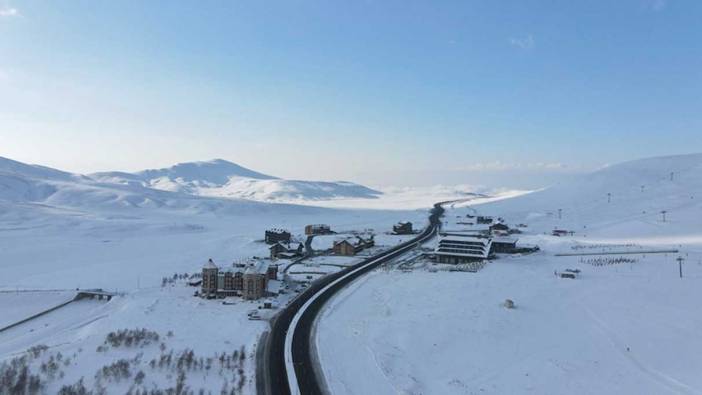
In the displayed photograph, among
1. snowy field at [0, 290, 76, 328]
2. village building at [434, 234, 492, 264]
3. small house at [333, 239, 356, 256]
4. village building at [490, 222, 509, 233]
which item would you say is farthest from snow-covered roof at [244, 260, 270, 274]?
village building at [490, 222, 509, 233]

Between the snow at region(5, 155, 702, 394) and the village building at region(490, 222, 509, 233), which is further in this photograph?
the village building at region(490, 222, 509, 233)

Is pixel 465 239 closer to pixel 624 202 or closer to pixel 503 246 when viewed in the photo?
pixel 503 246

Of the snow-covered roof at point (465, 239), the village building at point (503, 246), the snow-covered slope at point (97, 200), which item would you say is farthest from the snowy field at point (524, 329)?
the snow-covered slope at point (97, 200)

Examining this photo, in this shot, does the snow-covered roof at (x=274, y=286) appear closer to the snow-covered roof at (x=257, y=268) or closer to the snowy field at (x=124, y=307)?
the snow-covered roof at (x=257, y=268)

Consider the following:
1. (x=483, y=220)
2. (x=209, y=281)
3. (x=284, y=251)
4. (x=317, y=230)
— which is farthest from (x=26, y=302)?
(x=483, y=220)

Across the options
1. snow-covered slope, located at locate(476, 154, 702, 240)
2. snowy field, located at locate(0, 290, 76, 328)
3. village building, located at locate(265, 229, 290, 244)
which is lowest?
snowy field, located at locate(0, 290, 76, 328)

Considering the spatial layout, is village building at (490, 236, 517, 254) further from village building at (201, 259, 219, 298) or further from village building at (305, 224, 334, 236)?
village building at (201, 259, 219, 298)
